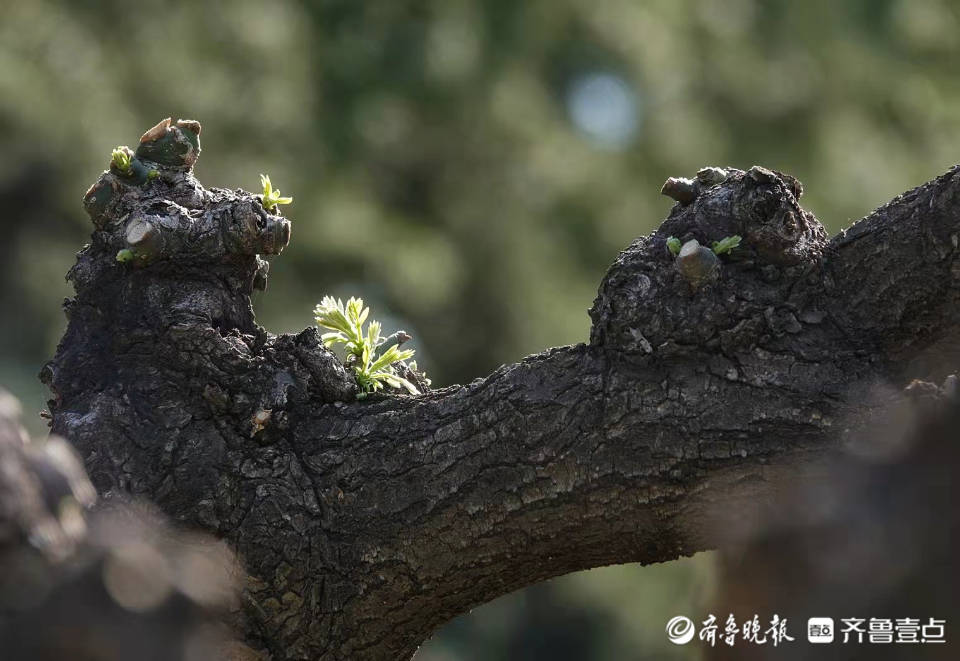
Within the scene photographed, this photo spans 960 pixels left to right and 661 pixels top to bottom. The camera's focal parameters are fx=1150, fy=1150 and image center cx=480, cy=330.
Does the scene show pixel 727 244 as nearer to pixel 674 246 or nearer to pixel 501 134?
pixel 674 246

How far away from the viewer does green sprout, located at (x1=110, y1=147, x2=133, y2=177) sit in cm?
181

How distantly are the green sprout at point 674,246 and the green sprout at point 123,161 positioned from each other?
0.86 m

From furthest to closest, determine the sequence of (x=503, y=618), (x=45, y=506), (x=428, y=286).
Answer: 1. (x=503, y=618)
2. (x=428, y=286)
3. (x=45, y=506)

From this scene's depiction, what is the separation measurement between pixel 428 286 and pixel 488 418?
5.24 m

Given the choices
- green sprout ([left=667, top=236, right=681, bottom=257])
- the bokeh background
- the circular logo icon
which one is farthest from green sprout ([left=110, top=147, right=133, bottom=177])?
the bokeh background

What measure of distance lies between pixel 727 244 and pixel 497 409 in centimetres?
39

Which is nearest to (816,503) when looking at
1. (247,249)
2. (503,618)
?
(247,249)

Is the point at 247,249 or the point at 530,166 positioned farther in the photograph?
the point at 530,166

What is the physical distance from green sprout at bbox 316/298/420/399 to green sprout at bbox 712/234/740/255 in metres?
Result: 0.52

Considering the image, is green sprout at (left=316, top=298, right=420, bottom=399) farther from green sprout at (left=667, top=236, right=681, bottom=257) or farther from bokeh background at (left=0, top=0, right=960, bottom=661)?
bokeh background at (left=0, top=0, right=960, bottom=661)

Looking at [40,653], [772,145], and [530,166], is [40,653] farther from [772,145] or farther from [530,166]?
[772,145]

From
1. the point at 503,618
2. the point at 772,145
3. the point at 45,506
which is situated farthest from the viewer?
the point at 503,618

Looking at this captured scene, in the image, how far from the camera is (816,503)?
78 cm

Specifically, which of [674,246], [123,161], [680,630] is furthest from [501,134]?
[680,630]
